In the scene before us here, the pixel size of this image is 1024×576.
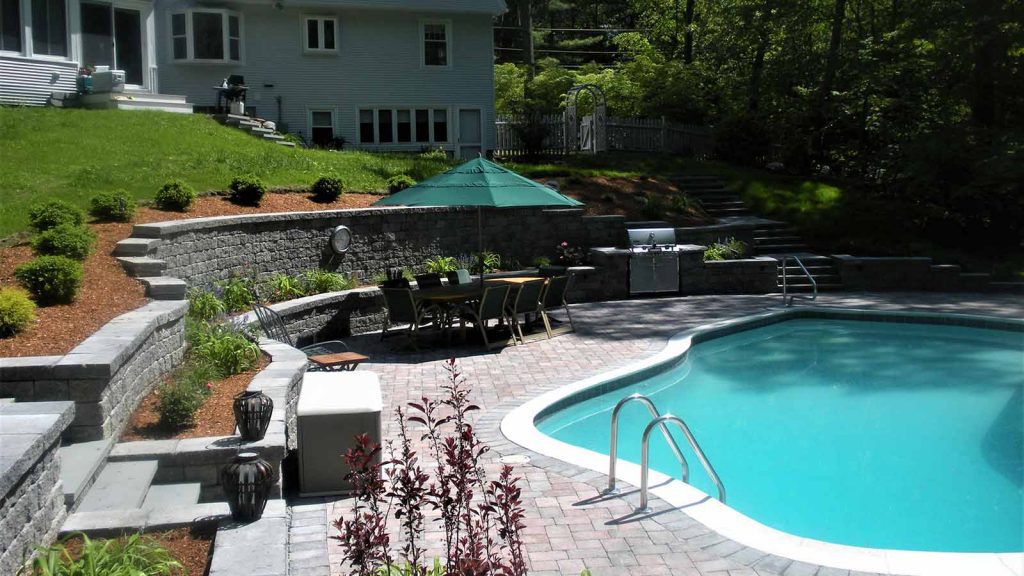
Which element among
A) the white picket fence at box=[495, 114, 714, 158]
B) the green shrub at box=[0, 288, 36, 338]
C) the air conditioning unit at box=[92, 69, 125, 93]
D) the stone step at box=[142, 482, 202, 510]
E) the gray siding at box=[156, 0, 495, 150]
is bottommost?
the stone step at box=[142, 482, 202, 510]

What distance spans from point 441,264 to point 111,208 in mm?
5955

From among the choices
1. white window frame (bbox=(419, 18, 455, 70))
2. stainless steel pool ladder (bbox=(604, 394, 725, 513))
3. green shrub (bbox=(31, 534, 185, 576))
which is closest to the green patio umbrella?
stainless steel pool ladder (bbox=(604, 394, 725, 513))

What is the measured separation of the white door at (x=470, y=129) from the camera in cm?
2973

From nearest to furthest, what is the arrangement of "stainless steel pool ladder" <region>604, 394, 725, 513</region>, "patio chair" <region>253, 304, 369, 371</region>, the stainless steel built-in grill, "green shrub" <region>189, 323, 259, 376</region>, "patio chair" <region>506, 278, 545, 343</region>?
1. "stainless steel pool ladder" <region>604, 394, 725, 513</region>
2. "green shrub" <region>189, 323, 259, 376</region>
3. "patio chair" <region>253, 304, 369, 371</region>
4. "patio chair" <region>506, 278, 545, 343</region>
5. the stainless steel built-in grill

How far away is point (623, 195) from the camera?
20.9 m

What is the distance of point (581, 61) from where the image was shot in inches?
2003

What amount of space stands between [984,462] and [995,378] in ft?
12.7

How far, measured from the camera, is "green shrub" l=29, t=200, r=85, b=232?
1110cm

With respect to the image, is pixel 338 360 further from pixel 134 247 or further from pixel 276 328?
pixel 134 247

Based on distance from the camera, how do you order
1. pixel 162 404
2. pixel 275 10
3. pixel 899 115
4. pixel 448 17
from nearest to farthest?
pixel 162 404, pixel 899 115, pixel 275 10, pixel 448 17

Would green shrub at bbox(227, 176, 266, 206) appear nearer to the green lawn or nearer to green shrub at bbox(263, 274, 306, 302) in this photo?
the green lawn

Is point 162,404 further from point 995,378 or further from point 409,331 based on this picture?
point 995,378

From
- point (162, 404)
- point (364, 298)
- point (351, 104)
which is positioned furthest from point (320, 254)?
point (351, 104)

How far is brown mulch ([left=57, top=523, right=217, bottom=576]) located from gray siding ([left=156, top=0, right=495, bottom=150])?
23264 mm
